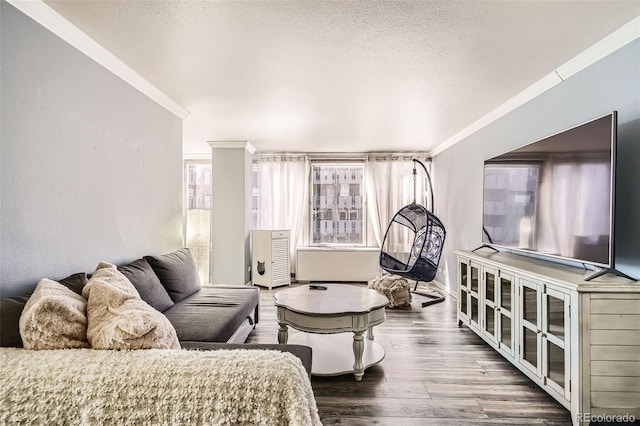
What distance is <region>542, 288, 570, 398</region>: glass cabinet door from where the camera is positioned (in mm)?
1815

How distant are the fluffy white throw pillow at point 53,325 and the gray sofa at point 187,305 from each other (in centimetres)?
30

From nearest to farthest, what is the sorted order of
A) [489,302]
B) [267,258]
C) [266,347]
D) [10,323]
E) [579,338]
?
[10,323] → [266,347] → [579,338] → [489,302] → [267,258]

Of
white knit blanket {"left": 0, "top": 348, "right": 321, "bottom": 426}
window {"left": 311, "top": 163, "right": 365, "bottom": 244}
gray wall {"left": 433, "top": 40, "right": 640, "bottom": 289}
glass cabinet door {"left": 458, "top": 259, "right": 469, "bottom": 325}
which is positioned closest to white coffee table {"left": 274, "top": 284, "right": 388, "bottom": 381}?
glass cabinet door {"left": 458, "top": 259, "right": 469, "bottom": 325}

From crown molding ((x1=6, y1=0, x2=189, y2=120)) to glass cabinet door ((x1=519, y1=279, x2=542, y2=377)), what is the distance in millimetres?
3415

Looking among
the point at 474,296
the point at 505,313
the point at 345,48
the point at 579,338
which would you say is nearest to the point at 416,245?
the point at 474,296

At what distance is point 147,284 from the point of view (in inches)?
90.6

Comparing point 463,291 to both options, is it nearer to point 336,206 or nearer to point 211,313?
point 211,313

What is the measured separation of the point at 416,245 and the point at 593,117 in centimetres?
310

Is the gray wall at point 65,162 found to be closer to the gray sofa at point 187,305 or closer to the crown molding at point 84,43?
the crown molding at point 84,43

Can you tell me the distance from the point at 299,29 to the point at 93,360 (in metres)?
1.99

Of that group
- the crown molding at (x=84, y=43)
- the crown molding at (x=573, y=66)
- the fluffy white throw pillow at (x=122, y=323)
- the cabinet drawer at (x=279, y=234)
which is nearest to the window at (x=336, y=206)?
the cabinet drawer at (x=279, y=234)

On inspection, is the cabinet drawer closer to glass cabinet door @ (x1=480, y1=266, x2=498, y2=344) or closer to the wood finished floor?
the wood finished floor

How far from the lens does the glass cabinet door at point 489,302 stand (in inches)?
104

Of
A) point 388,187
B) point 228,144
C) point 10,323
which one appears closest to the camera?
point 10,323
